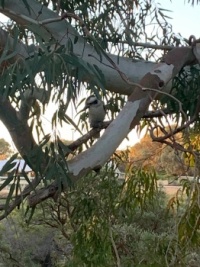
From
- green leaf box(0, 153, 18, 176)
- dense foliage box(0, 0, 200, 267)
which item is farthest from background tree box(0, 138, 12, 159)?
green leaf box(0, 153, 18, 176)

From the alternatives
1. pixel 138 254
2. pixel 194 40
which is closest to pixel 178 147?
pixel 194 40

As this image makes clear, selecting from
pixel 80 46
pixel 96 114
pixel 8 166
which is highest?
pixel 80 46

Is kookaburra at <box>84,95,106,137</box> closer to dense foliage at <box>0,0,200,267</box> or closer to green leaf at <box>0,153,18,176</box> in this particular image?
dense foliage at <box>0,0,200,267</box>

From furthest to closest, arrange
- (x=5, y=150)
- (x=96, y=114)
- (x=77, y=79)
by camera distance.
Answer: (x=5, y=150) < (x=96, y=114) < (x=77, y=79)

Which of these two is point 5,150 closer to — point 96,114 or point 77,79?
point 96,114

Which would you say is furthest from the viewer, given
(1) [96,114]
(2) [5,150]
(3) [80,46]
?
(2) [5,150]

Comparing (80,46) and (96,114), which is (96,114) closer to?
(96,114)

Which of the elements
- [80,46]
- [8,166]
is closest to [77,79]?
[8,166]

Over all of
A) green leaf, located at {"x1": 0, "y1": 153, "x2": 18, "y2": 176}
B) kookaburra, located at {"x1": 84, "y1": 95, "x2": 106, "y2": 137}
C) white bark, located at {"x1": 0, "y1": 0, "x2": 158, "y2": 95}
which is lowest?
green leaf, located at {"x1": 0, "y1": 153, "x2": 18, "y2": 176}

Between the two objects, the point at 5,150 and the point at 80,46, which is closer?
the point at 80,46

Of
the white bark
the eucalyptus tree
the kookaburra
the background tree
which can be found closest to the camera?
the eucalyptus tree

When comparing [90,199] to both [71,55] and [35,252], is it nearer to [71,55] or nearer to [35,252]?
[71,55]

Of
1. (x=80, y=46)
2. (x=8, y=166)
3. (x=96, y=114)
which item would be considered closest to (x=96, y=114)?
(x=96, y=114)

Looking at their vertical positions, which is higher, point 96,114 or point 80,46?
point 80,46
